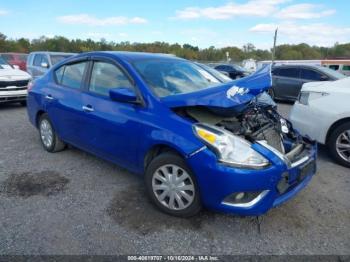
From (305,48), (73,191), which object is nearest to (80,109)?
(73,191)

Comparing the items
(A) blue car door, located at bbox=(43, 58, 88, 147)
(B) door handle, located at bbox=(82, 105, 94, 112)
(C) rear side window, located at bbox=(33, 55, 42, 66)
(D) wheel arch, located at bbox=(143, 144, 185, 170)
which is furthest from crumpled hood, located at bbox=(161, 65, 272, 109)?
(C) rear side window, located at bbox=(33, 55, 42, 66)

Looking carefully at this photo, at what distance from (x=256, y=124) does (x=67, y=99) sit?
2.53 metres

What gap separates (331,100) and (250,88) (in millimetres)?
2242

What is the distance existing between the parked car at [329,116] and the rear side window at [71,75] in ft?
11.1

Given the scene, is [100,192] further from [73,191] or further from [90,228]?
[90,228]

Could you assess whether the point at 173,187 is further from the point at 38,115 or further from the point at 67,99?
the point at 38,115

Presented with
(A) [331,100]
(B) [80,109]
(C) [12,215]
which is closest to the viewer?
(C) [12,215]

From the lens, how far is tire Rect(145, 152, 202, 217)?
9.84 ft

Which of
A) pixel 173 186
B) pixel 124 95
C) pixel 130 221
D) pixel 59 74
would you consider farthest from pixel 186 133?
pixel 59 74

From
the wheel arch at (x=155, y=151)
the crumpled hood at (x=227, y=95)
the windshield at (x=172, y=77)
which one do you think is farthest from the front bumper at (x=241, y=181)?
the windshield at (x=172, y=77)

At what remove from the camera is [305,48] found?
222 ft

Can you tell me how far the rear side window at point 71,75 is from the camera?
14.2 feet

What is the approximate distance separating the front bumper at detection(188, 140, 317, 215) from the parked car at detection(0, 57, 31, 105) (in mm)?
7754

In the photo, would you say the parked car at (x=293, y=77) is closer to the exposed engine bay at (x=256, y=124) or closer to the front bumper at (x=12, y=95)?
the exposed engine bay at (x=256, y=124)
